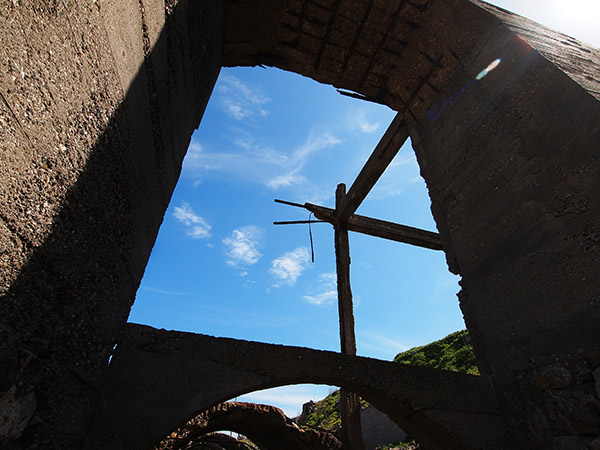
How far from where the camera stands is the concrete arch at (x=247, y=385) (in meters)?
2.13

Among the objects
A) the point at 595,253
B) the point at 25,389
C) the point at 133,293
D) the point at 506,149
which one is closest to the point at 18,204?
the point at 25,389

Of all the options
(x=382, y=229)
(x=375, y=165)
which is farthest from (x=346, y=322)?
(x=375, y=165)

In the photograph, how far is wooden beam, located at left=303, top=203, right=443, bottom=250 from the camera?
727cm

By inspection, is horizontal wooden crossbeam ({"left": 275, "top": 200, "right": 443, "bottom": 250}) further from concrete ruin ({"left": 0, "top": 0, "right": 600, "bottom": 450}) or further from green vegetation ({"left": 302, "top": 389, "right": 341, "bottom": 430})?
green vegetation ({"left": 302, "top": 389, "right": 341, "bottom": 430})

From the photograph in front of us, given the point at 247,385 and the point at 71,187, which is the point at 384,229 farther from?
the point at 71,187

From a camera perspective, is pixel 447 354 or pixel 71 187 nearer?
pixel 71 187

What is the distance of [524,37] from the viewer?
10.8 ft

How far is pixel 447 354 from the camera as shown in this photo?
502 inches

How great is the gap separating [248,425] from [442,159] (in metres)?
5.08

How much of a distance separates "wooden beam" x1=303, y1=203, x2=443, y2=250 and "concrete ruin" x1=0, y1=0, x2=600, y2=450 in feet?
9.64

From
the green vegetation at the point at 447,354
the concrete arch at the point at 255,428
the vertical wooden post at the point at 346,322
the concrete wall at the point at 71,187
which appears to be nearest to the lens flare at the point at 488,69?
the concrete wall at the point at 71,187

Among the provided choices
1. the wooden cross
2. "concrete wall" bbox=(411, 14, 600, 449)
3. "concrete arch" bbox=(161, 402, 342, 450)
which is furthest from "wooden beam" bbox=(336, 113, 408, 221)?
"concrete arch" bbox=(161, 402, 342, 450)

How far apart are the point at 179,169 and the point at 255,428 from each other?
4.86m

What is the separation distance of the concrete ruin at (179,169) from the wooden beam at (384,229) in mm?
2938
